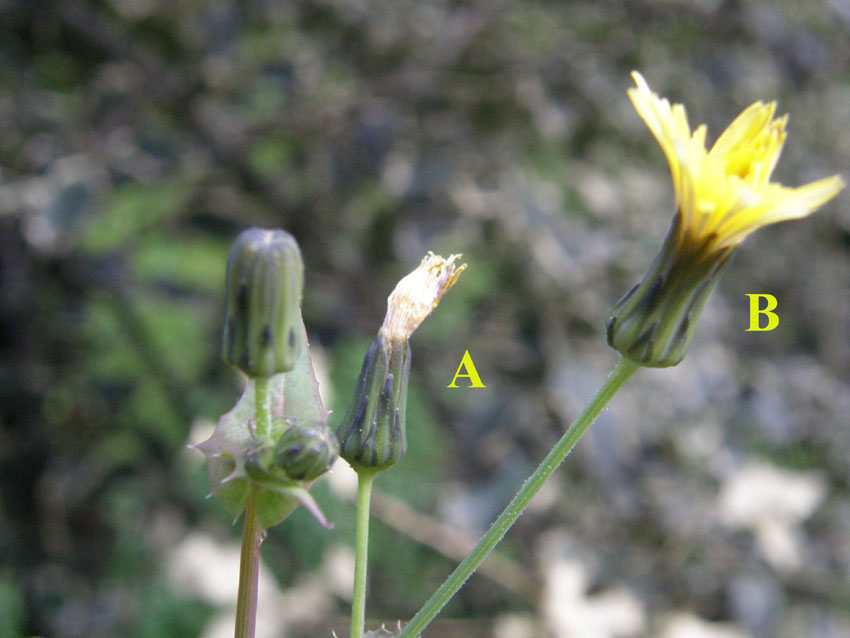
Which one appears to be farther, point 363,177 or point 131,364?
point 131,364

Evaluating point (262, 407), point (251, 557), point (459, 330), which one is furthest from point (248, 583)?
point (459, 330)

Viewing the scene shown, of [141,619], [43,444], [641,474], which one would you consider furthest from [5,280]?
[641,474]

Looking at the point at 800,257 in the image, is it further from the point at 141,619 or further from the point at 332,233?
the point at 141,619

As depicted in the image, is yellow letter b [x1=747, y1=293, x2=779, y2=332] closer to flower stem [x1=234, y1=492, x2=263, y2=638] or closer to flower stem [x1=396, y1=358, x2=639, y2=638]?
flower stem [x1=396, y1=358, x2=639, y2=638]

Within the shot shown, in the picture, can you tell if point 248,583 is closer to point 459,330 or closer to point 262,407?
point 262,407

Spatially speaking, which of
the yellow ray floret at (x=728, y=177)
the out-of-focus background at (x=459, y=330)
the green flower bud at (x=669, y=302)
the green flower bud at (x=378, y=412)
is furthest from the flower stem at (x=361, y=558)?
the out-of-focus background at (x=459, y=330)

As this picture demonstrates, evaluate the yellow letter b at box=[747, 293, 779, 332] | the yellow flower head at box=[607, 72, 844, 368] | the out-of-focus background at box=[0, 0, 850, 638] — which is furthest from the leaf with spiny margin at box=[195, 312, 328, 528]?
the yellow letter b at box=[747, 293, 779, 332]

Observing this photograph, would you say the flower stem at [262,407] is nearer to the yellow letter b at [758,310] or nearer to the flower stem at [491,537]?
the flower stem at [491,537]

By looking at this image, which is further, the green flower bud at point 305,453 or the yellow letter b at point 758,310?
the yellow letter b at point 758,310
